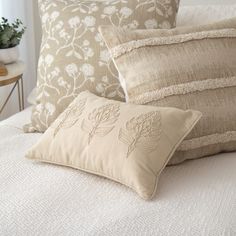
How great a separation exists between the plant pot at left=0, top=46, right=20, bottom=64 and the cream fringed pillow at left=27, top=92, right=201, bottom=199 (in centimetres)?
74

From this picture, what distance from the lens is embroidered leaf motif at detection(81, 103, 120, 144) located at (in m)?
1.10

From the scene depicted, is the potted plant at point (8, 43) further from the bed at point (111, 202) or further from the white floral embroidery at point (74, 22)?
the bed at point (111, 202)

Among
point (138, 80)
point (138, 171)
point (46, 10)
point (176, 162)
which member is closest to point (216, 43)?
point (138, 80)

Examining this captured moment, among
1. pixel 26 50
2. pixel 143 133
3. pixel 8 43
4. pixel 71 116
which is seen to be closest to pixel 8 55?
pixel 8 43

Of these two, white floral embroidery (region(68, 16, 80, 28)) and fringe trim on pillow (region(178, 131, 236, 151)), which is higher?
white floral embroidery (region(68, 16, 80, 28))

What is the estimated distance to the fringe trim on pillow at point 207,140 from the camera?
1188 mm

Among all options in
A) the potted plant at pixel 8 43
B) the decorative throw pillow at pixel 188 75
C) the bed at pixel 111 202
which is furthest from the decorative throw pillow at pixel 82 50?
the potted plant at pixel 8 43

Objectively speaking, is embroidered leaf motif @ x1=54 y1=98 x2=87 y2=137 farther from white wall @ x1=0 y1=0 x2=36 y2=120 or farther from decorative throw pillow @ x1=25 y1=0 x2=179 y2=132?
white wall @ x1=0 y1=0 x2=36 y2=120

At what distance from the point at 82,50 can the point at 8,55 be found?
→ 560 millimetres

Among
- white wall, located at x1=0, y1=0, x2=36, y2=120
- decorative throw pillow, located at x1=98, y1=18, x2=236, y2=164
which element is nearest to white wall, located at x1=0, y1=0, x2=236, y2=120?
white wall, located at x1=0, y1=0, x2=36, y2=120

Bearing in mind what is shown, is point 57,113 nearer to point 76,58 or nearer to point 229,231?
point 76,58

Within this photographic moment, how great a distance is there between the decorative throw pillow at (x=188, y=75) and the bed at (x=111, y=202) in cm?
8

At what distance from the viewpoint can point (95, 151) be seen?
108cm

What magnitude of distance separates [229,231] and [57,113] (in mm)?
698
